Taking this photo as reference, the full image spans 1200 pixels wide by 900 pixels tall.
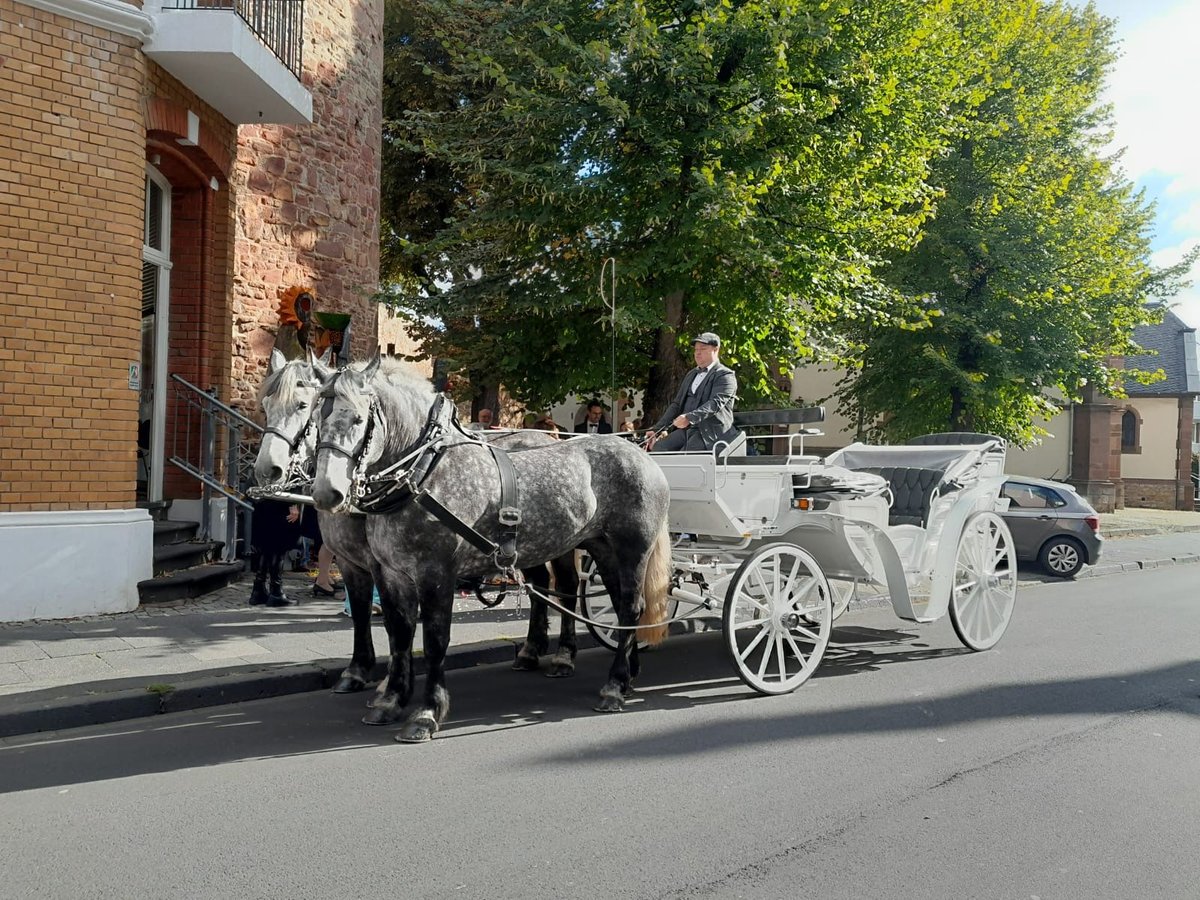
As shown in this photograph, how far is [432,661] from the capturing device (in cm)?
546

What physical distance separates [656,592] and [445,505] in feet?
5.65

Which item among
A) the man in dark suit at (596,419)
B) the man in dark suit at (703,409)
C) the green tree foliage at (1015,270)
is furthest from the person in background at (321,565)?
the green tree foliage at (1015,270)

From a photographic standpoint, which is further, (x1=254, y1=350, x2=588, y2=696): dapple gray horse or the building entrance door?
the building entrance door

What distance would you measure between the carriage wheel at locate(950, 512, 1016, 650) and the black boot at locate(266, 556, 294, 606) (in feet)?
19.4

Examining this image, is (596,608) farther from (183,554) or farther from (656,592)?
(183,554)

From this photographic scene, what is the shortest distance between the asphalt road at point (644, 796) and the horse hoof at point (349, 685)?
0.16m

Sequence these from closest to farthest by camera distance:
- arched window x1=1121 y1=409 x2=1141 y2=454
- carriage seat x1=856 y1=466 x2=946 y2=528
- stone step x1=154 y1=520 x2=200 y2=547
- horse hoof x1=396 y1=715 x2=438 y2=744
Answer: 1. horse hoof x1=396 y1=715 x2=438 y2=744
2. carriage seat x1=856 y1=466 x2=946 y2=528
3. stone step x1=154 y1=520 x2=200 y2=547
4. arched window x1=1121 y1=409 x2=1141 y2=454

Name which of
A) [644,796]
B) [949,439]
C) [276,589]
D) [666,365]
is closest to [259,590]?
[276,589]

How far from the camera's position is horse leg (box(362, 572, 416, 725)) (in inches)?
218

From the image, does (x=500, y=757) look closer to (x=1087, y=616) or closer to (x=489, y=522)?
(x=489, y=522)

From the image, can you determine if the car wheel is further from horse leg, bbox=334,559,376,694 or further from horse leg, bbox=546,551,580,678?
horse leg, bbox=334,559,376,694

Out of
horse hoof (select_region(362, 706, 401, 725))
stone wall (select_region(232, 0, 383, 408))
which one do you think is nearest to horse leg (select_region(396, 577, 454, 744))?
horse hoof (select_region(362, 706, 401, 725))

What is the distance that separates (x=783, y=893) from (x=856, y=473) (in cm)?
466

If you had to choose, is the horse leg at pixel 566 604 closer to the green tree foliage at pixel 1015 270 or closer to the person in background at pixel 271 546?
the person in background at pixel 271 546
